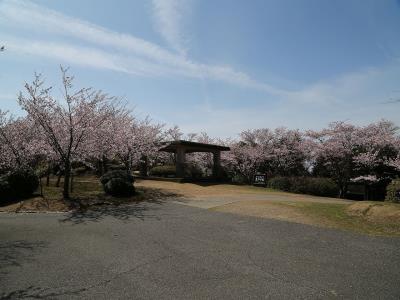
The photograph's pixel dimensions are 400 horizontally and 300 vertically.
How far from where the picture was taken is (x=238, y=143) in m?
36.0

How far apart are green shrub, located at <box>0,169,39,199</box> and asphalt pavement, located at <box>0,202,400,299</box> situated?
574cm

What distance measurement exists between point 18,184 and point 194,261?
1246 cm

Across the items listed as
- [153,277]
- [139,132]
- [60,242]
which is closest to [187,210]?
[60,242]

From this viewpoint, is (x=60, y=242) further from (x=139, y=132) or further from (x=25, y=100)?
(x=139, y=132)

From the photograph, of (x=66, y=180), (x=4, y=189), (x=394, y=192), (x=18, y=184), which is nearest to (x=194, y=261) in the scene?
(x=66, y=180)

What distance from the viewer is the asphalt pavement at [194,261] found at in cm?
512

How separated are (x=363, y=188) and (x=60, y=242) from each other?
71.4ft

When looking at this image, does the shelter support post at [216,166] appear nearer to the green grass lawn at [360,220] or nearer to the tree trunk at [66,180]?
the tree trunk at [66,180]

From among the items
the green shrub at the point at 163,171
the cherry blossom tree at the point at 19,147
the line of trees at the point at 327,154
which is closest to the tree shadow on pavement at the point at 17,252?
the cherry blossom tree at the point at 19,147

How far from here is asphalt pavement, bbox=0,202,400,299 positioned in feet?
16.8

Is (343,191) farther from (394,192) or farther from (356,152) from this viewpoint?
(394,192)

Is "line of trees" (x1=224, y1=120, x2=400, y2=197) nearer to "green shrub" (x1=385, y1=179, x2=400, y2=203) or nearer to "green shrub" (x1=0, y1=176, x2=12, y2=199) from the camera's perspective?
"green shrub" (x1=385, y1=179, x2=400, y2=203)

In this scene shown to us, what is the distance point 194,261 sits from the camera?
21.4ft

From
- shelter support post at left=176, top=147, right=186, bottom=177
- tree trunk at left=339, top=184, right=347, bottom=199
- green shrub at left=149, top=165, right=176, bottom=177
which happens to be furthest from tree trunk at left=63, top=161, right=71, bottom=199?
tree trunk at left=339, top=184, right=347, bottom=199
